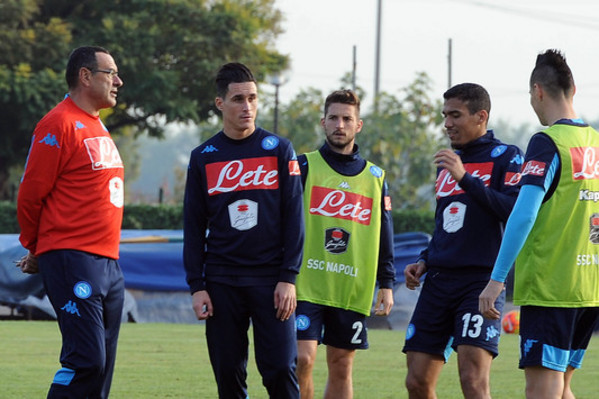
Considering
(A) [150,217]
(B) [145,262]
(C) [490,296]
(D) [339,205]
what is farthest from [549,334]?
(A) [150,217]

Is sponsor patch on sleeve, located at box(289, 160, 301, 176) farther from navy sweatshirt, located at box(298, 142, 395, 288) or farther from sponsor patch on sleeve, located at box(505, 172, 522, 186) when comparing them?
navy sweatshirt, located at box(298, 142, 395, 288)

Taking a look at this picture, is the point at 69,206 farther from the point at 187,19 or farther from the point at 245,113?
the point at 187,19

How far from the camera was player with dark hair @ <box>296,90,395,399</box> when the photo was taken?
8156mm

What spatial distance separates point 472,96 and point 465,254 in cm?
105

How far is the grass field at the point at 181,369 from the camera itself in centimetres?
1053

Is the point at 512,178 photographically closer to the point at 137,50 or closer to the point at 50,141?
the point at 50,141

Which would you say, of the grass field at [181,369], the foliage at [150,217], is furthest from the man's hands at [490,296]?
the foliage at [150,217]

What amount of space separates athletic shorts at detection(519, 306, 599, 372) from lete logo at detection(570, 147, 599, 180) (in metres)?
0.73

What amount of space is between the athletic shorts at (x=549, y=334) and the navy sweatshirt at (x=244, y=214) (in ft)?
4.51

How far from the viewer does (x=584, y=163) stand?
609cm

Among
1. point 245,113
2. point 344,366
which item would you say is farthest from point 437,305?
point 245,113

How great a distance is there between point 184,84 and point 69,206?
111ft

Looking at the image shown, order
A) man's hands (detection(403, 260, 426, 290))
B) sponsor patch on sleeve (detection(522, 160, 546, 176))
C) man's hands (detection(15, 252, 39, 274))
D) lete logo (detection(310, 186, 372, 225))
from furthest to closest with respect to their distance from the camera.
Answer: lete logo (detection(310, 186, 372, 225)), man's hands (detection(403, 260, 426, 290)), man's hands (detection(15, 252, 39, 274)), sponsor patch on sleeve (detection(522, 160, 546, 176))

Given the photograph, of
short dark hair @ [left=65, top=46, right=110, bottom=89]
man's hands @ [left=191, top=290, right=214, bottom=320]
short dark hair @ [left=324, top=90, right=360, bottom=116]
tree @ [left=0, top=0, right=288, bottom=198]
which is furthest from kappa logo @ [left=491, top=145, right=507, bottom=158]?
tree @ [left=0, top=0, right=288, bottom=198]
